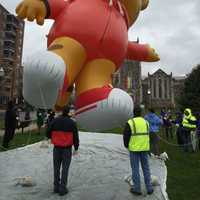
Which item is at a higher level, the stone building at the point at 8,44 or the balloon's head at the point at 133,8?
the stone building at the point at 8,44

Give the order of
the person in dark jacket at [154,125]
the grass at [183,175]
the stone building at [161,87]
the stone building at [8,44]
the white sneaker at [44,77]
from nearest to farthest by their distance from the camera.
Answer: the white sneaker at [44,77] → the grass at [183,175] → the person in dark jacket at [154,125] → the stone building at [8,44] → the stone building at [161,87]

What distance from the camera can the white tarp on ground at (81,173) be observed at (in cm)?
474

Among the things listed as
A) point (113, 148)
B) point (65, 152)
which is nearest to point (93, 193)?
point (65, 152)

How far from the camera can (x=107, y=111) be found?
4.21m

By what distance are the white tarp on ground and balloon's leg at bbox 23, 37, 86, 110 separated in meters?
1.48

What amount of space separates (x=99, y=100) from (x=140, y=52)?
2077mm

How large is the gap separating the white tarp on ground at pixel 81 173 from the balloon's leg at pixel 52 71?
148 cm

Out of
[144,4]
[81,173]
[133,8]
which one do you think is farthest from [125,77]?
[81,173]

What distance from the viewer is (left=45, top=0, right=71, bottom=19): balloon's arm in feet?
15.8

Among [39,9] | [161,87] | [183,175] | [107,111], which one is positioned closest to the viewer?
[107,111]

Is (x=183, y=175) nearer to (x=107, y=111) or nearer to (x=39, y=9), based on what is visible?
(x=107, y=111)

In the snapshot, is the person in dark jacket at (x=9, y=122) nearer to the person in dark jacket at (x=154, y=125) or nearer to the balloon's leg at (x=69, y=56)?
the person in dark jacket at (x=154, y=125)

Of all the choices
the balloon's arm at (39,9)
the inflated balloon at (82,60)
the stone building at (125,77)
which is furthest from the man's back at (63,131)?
the balloon's arm at (39,9)

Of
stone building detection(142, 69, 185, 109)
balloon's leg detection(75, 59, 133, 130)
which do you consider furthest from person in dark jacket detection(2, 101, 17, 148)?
stone building detection(142, 69, 185, 109)
